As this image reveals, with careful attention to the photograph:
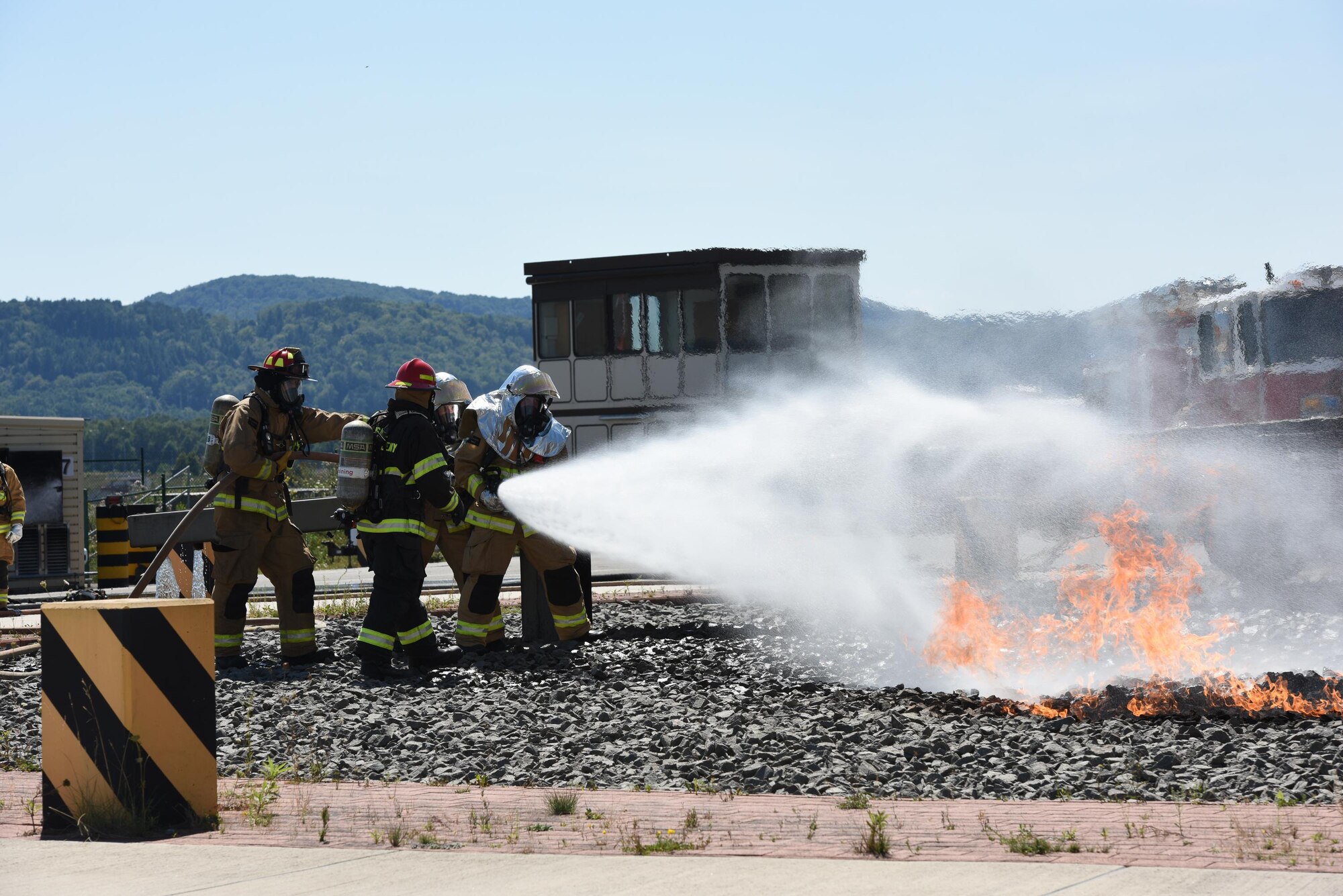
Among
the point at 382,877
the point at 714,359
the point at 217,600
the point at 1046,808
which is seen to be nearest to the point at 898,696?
the point at 1046,808

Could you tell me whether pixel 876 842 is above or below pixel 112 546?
below

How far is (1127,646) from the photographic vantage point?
945cm

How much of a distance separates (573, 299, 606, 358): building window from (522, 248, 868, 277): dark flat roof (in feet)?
1.82

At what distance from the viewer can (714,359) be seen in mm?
20266

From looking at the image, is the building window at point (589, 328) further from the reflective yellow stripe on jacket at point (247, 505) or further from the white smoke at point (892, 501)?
the reflective yellow stripe on jacket at point (247, 505)

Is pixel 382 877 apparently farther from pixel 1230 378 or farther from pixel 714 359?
pixel 714 359

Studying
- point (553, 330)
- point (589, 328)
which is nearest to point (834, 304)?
point (589, 328)

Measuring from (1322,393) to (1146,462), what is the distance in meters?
1.77

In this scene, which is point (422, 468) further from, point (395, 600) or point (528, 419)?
point (528, 419)

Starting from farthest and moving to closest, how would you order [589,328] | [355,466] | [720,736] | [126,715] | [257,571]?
[589,328]
[257,571]
[355,466]
[720,736]
[126,715]

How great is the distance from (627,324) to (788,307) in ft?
8.14

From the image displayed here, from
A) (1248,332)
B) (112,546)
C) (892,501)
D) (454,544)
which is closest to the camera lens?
(454,544)

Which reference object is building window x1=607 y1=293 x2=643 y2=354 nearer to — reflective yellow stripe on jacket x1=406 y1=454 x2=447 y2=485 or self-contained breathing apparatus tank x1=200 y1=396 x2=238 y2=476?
self-contained breathing apparatus tank x1=200 y1=396 x2=238 y2=476

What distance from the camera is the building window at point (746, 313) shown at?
20.0 meters
